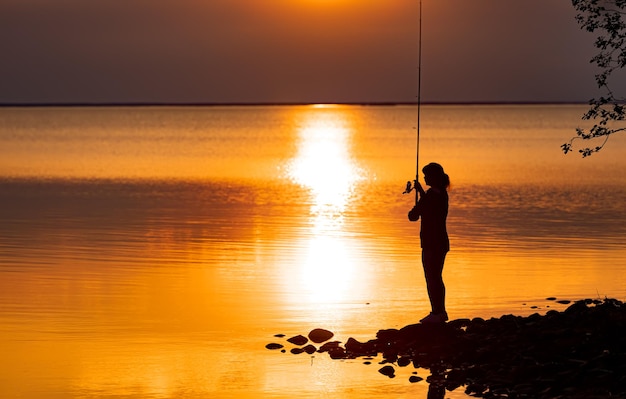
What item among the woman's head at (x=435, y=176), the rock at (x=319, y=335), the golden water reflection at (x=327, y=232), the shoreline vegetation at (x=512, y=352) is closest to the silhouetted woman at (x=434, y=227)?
the woman's head at (x=435, y=176)

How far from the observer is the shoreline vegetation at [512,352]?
12.5m

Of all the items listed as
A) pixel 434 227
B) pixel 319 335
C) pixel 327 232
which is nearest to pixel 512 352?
pixel 434 227

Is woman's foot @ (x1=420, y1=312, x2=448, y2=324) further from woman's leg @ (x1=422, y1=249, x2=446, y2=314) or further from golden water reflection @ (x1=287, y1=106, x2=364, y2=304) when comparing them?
golden water reflection @ (x1=287, y1=106, x2=364, y2=304)

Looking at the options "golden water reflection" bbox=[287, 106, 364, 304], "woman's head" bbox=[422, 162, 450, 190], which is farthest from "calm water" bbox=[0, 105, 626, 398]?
"woman's head" bbox=[422, 162, 450, 190]

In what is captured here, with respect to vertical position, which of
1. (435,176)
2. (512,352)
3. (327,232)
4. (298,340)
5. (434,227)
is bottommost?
(512,352)

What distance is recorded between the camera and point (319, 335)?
15820 mm

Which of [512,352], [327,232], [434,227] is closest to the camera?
Answer: [512,352]

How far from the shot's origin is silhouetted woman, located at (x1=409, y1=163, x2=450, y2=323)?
49.0 ft

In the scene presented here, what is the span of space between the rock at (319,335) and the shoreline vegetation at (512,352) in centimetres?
1

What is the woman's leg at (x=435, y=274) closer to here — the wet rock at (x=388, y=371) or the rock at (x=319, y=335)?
the wet rock at (x=388, y=371)

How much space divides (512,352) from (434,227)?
2080 mm

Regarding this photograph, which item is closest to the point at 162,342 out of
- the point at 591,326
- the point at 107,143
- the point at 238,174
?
the point at 591,326

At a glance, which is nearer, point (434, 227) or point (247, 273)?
point (434, 227)

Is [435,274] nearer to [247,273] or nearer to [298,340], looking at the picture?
[298,340]
